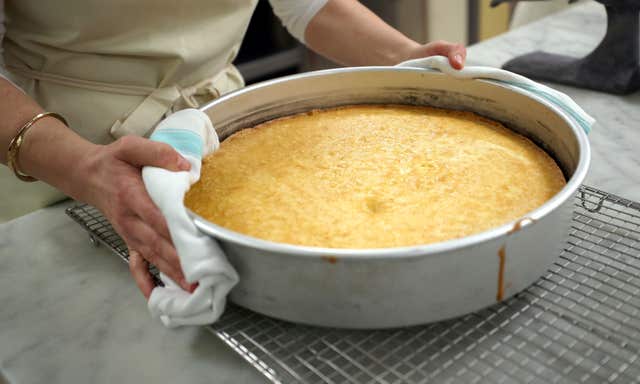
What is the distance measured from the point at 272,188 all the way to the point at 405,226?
0.83 feet

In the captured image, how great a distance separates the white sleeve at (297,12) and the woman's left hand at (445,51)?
0.30 metres

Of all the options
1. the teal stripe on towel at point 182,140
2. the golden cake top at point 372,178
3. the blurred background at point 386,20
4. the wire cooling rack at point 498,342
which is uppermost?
the teal stripe on towel at point 182,140

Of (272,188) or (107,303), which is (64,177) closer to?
(107,303)

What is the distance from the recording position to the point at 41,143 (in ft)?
3.25

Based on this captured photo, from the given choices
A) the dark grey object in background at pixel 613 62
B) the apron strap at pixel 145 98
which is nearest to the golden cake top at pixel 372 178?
the apron strap at pixel 145 98

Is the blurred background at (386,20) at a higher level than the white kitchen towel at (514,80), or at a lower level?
lower

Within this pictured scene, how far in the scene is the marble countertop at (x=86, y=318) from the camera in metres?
0.82

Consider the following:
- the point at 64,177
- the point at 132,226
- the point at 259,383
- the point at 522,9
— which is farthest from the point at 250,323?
the point at 522,9

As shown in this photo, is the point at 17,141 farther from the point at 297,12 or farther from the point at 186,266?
the point at 297,12

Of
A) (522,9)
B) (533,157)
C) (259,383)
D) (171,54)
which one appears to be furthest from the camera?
(522,9)

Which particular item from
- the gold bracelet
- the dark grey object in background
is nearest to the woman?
the gold bracelet

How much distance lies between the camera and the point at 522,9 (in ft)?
8.09

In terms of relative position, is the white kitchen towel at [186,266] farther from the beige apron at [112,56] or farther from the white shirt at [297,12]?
the white shirt at [297,12]

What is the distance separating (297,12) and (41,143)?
761 millimetres
